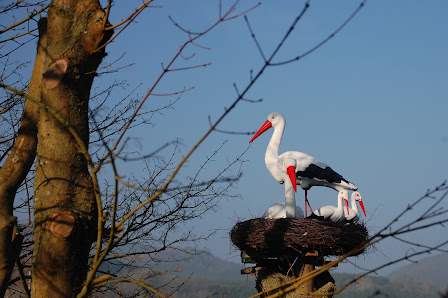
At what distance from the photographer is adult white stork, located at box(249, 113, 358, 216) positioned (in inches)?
269

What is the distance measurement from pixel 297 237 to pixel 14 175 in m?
3.34

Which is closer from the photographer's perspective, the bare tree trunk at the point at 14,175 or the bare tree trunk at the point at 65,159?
the bare tree trunk at the point at 65,159

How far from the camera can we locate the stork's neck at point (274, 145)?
693 cm

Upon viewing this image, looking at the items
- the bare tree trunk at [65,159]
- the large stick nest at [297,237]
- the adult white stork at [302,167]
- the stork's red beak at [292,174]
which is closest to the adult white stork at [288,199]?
the stork's red beak at [292,174]

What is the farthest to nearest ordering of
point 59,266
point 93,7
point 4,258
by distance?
point 4,258
point 93,7
point 59,266

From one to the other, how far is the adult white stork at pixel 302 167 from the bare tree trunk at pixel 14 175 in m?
3.76

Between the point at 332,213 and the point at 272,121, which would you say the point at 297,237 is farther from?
the point at 272,121

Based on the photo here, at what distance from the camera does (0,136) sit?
6070 millimetres

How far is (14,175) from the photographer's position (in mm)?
3561

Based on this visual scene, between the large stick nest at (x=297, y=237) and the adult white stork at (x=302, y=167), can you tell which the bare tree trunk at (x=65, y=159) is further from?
the adult white stork at (x=302, y=167)

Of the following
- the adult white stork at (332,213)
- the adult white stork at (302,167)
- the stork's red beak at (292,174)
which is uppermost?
the adult white stork at (302,167)

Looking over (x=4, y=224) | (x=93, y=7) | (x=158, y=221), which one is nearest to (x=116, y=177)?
(x=93, y=7)

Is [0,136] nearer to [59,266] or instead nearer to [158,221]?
[158,221]

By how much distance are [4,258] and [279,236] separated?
3.26m
